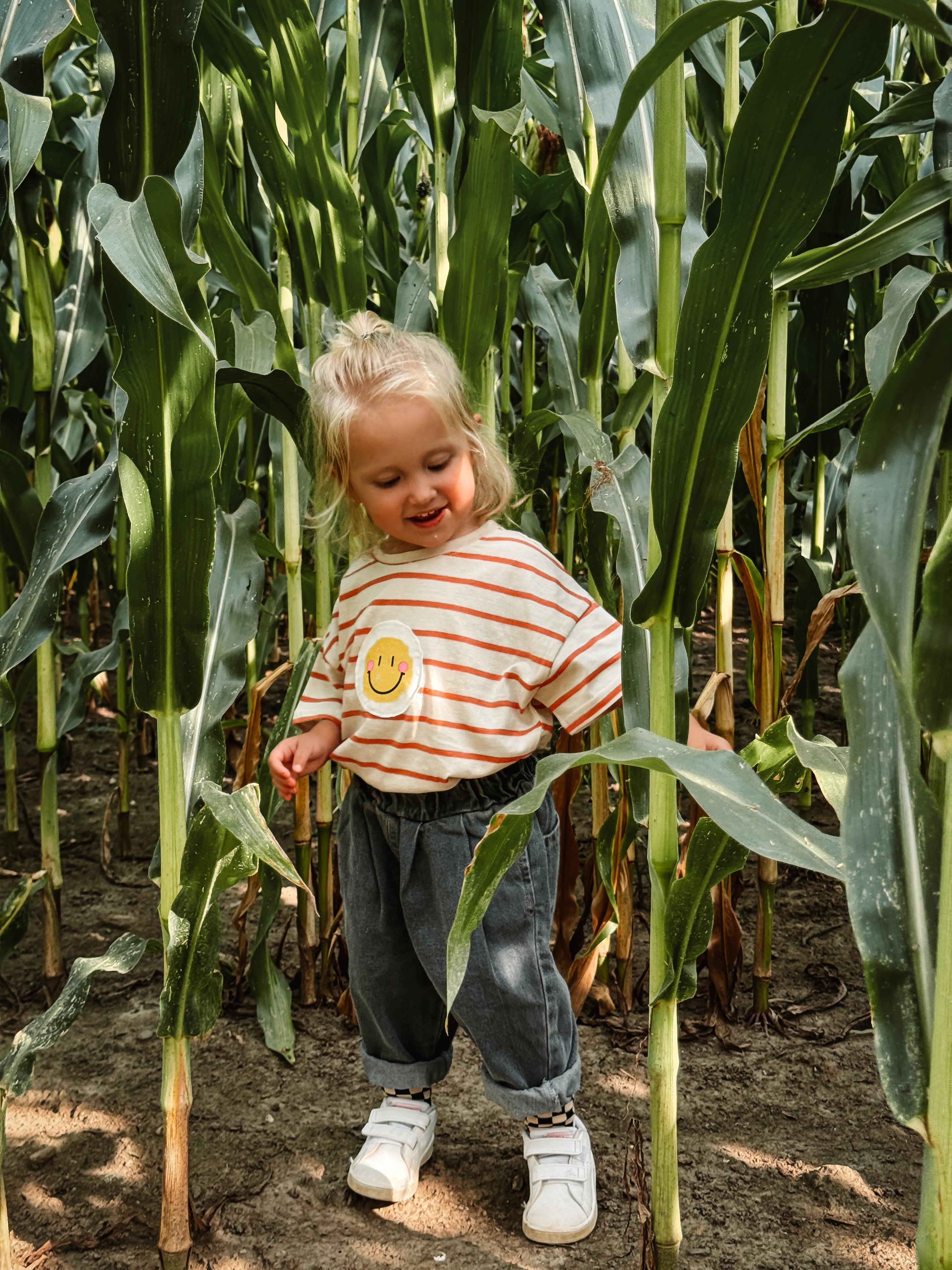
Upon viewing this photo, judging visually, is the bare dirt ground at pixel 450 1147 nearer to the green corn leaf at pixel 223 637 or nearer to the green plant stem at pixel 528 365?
the green corn leaf at pixel 223 637

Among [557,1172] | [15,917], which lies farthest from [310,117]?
[557,1172]

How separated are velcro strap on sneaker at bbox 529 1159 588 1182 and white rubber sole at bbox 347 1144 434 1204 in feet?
0.54

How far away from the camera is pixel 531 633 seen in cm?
126

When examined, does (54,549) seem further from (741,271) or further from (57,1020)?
(741,271)

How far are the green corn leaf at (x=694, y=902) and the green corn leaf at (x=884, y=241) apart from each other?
0.51 metres

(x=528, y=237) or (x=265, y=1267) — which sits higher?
(x=528, y=237)

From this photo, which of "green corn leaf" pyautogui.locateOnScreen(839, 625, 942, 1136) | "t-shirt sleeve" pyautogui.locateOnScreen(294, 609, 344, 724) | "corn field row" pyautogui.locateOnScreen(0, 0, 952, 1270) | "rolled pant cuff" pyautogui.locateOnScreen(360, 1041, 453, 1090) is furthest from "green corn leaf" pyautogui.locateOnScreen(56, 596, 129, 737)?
"green corn leaf" pyautogui.locateOnScreen(839, 625, 942, 1136)

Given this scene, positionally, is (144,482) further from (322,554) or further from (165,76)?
(322,554)

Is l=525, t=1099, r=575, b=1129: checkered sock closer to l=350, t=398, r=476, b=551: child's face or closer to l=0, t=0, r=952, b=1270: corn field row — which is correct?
l=0, t=0, r=952, b=1270: corn field row

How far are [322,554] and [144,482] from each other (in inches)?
22.1

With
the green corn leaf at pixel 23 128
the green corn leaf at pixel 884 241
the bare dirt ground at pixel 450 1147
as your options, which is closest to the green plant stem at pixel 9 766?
the bare dirt ground at pixel 450 1147

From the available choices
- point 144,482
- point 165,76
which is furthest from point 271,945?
point 165,76

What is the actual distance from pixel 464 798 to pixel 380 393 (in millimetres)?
493

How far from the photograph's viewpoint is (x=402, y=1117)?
4.65 ft
